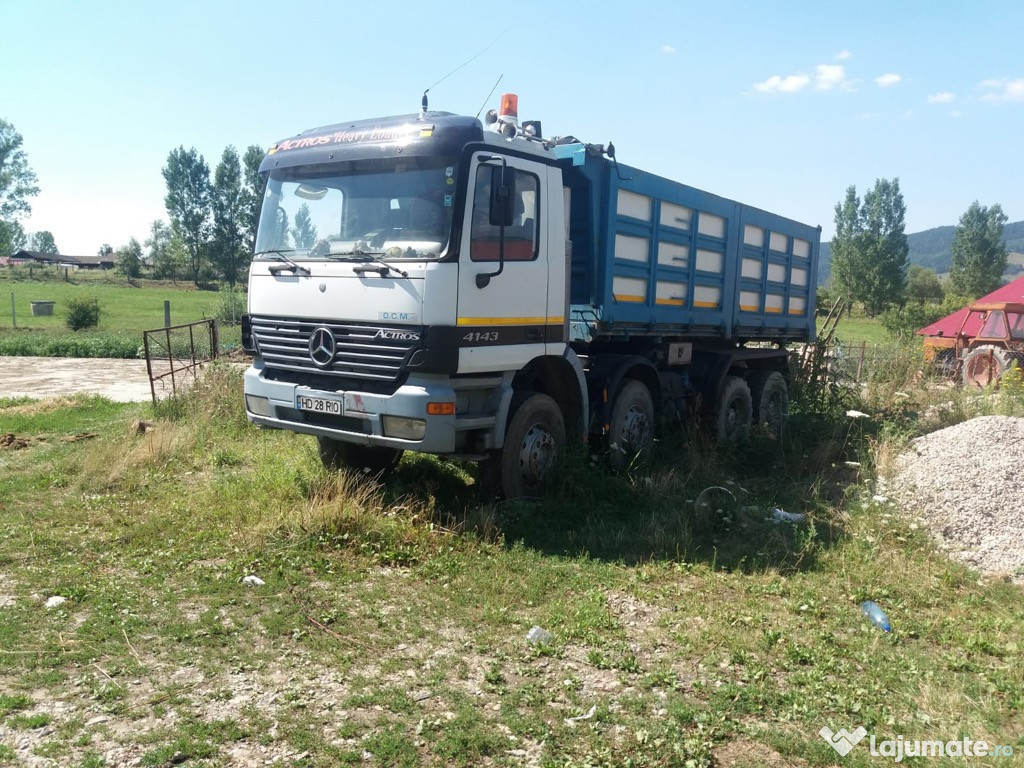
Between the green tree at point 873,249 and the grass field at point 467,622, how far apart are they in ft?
202

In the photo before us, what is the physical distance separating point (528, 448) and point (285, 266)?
2.46 m

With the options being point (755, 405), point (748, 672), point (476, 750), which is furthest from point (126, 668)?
point (755, 405)

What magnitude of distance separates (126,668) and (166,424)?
563 cm

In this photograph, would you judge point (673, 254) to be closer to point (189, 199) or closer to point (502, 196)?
point (502, 196)

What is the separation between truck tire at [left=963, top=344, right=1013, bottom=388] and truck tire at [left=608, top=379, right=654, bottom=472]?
1154cm

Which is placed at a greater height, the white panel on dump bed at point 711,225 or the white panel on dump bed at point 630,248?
the white panel on dump bed at point 711,225

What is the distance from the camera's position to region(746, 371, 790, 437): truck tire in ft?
35.3

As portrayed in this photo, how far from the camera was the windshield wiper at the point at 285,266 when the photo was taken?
241 inches

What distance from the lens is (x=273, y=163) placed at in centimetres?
662

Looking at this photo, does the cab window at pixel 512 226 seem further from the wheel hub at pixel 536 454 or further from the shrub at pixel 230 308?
the shrub at pixel 230 308

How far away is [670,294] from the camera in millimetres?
8258

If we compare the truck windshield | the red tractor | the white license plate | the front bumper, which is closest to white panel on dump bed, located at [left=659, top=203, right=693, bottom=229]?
the truck windshield

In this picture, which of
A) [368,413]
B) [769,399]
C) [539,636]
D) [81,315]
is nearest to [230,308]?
[81,315]

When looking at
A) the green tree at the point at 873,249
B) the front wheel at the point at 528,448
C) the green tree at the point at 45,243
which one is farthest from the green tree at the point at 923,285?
the green tree at the point at 45,243
